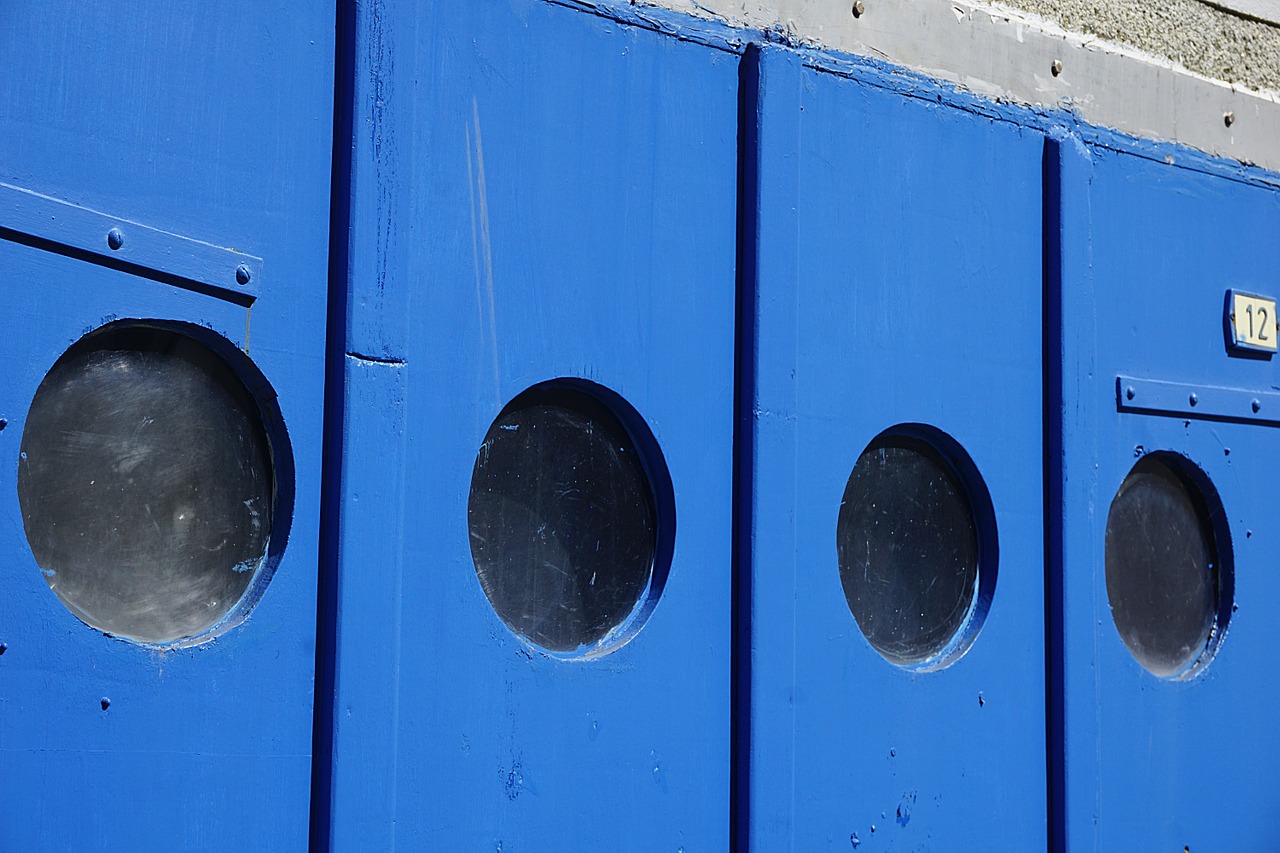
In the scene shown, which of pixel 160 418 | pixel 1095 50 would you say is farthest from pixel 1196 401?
pixel 160 418

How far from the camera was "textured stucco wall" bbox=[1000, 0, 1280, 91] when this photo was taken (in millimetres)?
3461

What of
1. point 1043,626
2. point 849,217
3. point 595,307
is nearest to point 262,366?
point 595,307

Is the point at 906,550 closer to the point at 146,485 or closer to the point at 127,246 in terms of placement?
the point at 146,485

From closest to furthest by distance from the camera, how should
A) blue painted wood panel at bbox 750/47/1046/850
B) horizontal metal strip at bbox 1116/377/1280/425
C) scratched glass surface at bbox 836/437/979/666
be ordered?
1. blue painted wood panel at bbox 750/47/1046/850
2. scratched glass surface at bbox 836/437/979/666
3. horizontal metal strip at bbox 1116/377/1280/425

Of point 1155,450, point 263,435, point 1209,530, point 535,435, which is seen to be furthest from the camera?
point 1209,530

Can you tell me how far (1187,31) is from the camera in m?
3.69

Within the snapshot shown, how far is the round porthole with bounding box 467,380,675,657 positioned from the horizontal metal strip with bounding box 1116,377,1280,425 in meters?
1.44

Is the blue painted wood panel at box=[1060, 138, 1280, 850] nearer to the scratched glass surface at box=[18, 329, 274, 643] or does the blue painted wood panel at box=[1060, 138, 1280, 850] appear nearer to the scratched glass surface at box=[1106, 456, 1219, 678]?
the scratched glass surface at box=[1106, 456, 1219, 678]

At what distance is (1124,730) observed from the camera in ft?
11.0

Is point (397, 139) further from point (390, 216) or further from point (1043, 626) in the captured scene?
point (1043, 626)

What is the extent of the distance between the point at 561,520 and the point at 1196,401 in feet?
6.28

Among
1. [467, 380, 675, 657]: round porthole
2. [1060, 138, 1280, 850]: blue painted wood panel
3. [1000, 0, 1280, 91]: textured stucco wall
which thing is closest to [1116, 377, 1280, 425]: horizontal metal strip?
[1060, 138, 1280, 850]: blue painted wood panel

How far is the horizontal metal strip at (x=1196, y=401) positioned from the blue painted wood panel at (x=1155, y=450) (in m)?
0.03

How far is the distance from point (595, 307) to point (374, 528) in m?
0.67
